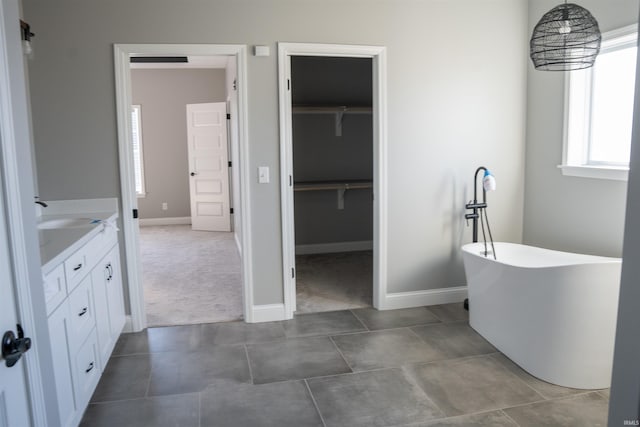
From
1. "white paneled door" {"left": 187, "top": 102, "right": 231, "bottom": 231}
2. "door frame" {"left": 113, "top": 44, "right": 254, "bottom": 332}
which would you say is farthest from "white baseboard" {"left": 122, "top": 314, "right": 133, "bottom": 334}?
"white paneled door" {"left": 187, "top": 102, "right": 231, "bottom": 231}

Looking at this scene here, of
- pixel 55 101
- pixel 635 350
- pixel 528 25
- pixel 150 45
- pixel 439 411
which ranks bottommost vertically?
pixel 439 411

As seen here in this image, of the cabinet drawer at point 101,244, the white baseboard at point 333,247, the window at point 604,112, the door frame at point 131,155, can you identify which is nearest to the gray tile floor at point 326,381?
the door frame at point 131,155

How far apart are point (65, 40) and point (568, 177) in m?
3.85

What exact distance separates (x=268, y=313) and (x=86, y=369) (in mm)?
1633

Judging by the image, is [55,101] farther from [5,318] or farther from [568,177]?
[568,177]

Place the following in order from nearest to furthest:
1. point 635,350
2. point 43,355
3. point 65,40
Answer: point 635,350 → point 43,355 → point 65,40

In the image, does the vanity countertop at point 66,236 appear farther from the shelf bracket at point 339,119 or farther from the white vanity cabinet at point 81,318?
the shelf bracket at point 339,119

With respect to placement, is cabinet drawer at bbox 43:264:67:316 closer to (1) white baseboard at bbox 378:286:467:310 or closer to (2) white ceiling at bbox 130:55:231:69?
(1) white baseboard at bbox 378:286:467:310

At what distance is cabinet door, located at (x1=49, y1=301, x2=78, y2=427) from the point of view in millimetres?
2053

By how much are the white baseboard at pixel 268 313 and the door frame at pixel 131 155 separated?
40 millimetres

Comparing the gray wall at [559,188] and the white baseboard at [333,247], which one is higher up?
the gray wall at [559,188]

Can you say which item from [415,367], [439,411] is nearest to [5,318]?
[439,411]

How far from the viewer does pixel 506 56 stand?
4137 millimetres

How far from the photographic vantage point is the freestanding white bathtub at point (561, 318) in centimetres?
272
